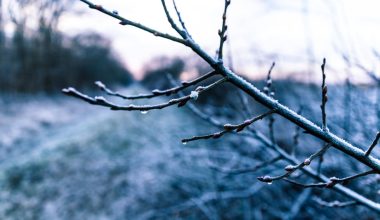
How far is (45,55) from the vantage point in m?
25.8

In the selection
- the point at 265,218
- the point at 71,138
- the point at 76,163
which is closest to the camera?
the point at 265,218

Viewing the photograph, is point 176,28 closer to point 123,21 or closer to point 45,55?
point 123,21

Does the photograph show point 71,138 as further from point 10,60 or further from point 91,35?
point 91,35

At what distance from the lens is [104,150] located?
33.1 feet

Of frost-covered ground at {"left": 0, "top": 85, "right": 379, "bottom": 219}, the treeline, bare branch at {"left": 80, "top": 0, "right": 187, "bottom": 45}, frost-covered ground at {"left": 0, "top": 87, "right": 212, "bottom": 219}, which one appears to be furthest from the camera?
the treeline

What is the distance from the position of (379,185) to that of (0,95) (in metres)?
20.3

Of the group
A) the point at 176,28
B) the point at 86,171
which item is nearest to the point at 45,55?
the point at 86,171

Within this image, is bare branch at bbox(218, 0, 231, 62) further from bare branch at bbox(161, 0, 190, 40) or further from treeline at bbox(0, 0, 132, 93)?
treeline at bbox(0, 0, 132, 93)

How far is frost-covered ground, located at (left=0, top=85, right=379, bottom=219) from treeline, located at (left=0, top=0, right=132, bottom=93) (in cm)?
1032

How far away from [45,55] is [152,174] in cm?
2119

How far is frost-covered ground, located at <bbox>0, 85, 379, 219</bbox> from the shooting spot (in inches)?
158

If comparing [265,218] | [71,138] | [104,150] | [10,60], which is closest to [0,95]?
[10,60]

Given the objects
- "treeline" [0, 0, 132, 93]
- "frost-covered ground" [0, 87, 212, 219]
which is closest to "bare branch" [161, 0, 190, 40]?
"frost-covered ground" [0, 87, 212, 219]

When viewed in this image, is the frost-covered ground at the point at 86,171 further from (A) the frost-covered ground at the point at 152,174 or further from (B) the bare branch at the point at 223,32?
(B) the bare branch at the point at 223,32
